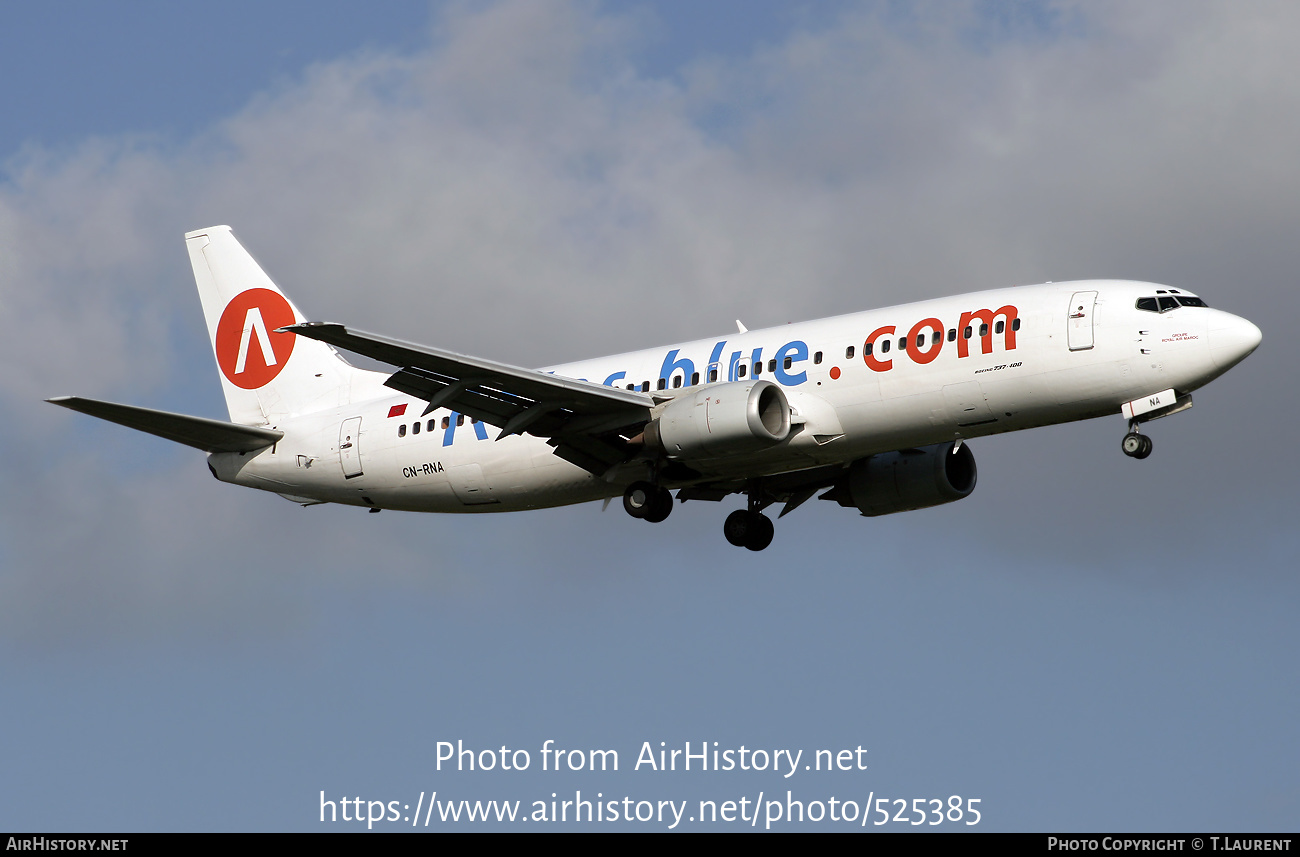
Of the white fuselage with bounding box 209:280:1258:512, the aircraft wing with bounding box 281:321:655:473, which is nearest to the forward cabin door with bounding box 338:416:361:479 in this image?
the white fuselage with bounding box 209:280:1258:512

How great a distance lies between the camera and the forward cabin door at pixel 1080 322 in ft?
112

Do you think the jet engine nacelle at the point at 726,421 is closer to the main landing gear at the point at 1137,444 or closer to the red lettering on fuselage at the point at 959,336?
the red lettering on fuselage at the point at 959,336

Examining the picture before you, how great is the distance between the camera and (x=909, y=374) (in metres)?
34.9

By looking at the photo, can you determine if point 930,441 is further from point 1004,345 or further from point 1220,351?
point 1220,351

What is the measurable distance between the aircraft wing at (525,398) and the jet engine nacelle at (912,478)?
6616mm

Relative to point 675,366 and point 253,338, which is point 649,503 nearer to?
point 675,366

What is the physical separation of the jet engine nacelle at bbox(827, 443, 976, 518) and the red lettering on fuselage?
539cm

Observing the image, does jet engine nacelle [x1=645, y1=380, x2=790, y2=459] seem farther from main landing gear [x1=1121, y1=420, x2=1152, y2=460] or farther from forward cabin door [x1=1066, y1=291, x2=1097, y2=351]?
main landing gear [x1=1121, y1=420, x2=1152, y2=460]

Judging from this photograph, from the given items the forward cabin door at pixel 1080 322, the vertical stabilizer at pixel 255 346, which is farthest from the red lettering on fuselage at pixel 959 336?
the vertical stabilizer at pixel 255 346

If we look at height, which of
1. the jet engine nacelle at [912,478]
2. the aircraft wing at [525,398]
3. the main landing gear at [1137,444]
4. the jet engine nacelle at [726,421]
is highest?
the jet engine nacelle at [912,478]

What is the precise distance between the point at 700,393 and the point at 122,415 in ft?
43.3

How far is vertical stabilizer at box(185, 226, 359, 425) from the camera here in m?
45.2

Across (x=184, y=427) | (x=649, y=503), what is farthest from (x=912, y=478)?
(x=184, y=427)

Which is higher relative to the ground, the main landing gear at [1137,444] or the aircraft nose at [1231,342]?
the aircraft nose at [1231,342]
